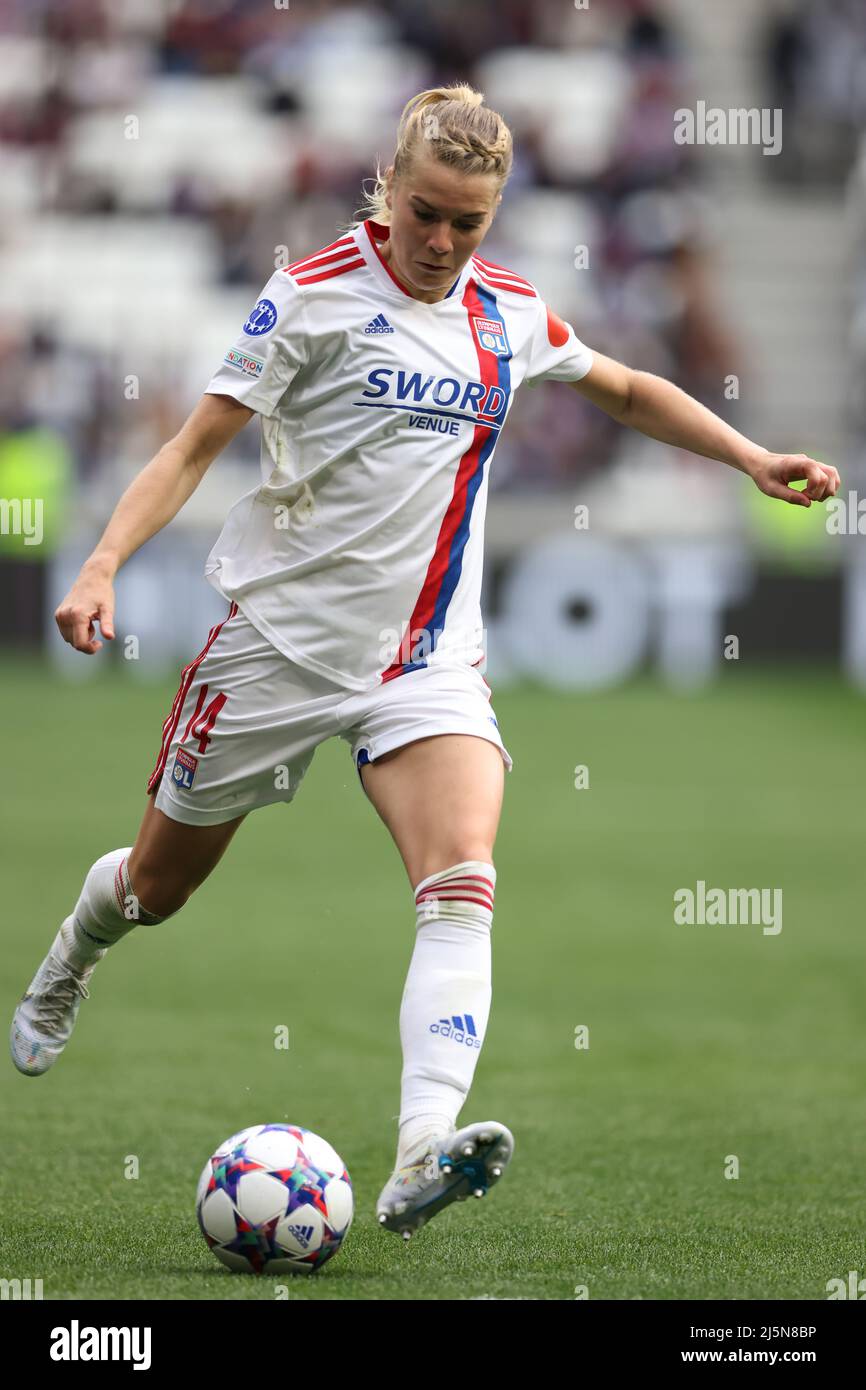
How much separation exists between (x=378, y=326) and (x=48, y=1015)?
81.5 inches

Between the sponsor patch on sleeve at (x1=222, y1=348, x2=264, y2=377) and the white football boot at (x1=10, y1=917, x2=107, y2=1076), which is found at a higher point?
the sponsor patch on sleeve at (x1=222, y1=348, x2=264, y2=377)

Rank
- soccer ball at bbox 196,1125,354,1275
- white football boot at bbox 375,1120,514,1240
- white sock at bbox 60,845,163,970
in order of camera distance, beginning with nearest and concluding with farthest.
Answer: white football boot at bbox 375,1120,514,1240
soccer ball at bbox 196,1125,354,1275
white sock at bbox 60,845,163,970

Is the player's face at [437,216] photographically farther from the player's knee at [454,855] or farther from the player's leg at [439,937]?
the player's knee at [454,855]

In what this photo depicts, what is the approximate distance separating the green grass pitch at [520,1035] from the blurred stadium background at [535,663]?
3cm

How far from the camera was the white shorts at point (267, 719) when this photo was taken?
13.8ft

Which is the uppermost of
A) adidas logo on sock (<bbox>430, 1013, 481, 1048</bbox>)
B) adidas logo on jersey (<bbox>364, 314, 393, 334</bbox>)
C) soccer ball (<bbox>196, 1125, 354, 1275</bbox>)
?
adidas logo on jersey (<bbox>364, 314, 393, 334</bbox>)

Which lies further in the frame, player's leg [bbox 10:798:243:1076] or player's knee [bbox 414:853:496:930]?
player's leg [bbox 10:798:243:1076]

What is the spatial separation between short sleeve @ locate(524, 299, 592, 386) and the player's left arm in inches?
2.1

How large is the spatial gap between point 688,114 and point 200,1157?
61.6 ft

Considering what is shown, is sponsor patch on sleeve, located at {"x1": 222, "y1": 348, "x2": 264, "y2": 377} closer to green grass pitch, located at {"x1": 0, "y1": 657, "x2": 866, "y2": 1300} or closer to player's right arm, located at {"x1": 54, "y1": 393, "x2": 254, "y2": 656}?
player's right arm, located at {"x1": 54, "y1": 393, "x2": 254, "y2": 656}

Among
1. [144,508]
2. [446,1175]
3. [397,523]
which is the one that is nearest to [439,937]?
[446,1175]

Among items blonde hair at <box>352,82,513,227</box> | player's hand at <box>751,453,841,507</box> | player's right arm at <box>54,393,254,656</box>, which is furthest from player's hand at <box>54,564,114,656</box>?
player's hand at <box>751,453,841,507</box>

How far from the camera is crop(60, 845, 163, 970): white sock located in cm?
490
